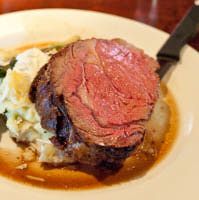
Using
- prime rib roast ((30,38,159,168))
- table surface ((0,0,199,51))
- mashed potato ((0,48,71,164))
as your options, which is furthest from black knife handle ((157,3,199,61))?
mashed potato ((0,48,71,164))

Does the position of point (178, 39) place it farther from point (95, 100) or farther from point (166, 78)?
point (95, 100)

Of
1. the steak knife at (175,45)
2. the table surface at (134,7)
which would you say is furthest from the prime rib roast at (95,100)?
the table surface at (134,7)

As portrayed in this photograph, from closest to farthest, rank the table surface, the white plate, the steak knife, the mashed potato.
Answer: the white plate
the mashed potato
the steak knife
the table surface

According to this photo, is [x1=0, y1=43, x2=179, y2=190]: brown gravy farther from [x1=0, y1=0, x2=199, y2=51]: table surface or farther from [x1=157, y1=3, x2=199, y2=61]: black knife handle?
[x1=0, y1=0, x2=199, y2=51]: table surface

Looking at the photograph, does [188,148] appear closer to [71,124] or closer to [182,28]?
[71,124]

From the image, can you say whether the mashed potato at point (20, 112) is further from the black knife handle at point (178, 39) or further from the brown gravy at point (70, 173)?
the black knife handle at point (178, 39)
